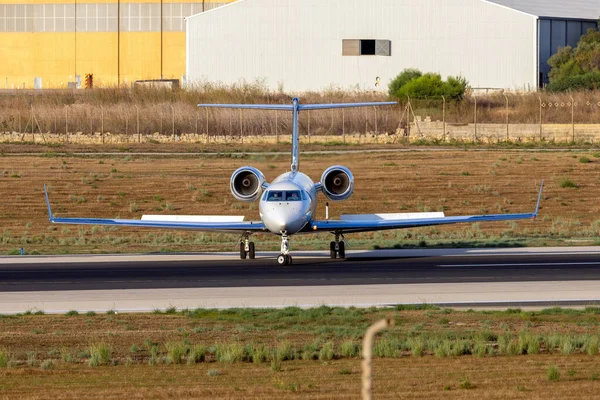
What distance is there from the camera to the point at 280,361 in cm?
1706

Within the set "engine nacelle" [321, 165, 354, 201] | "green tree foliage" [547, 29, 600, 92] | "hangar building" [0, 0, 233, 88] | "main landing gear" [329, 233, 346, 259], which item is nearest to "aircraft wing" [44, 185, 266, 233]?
"engine nacelle" [321, 165, 354, 201]

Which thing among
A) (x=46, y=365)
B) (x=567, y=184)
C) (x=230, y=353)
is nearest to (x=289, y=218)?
(x=230, y=353)

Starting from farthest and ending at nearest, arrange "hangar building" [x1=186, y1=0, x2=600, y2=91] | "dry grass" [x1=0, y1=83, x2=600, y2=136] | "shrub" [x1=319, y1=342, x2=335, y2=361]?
"hangar building" [x1=186, y1=0, x2=600, y2=91] → "dry grass" [x1=0, y1=83, x2=600, y2=136] → "shrub" [x1=319, y1=342, x2=335, y2=361]

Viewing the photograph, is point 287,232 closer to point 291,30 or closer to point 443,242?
point 443,242

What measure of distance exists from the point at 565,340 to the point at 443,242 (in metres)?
20.3

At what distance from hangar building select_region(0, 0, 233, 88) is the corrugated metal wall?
878cm

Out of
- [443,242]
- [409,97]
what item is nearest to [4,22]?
[409,97]

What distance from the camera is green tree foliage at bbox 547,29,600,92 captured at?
7888 cm

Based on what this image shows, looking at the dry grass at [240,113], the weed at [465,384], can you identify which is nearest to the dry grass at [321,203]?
the dry grass at [240,113]

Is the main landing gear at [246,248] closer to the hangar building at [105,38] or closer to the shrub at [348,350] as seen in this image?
the shrub at [348,350]

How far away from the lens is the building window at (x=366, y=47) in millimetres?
81000

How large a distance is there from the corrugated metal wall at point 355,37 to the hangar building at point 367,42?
71mm

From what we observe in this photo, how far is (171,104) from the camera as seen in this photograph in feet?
249

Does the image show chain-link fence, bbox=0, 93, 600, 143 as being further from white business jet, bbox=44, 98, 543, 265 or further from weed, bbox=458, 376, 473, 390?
weed, bbox=458, 376, 473, 390
